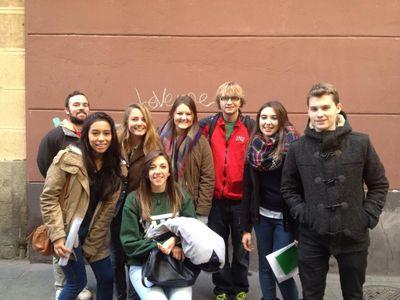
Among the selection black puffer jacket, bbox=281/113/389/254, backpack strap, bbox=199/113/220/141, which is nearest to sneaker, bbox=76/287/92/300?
backpack strap, bbox=199/113/220/141

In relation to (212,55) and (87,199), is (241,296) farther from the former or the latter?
(212,55)

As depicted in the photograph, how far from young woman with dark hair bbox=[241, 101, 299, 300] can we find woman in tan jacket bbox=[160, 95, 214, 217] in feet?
1.18

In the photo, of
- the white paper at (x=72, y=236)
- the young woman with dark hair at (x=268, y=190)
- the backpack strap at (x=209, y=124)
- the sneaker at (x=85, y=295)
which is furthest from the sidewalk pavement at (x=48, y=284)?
the backpack strap at (x=209, y=124)

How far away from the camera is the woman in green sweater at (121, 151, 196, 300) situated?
305cm

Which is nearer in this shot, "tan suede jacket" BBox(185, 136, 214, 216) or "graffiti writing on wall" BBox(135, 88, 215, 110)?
"tan suede jacket" BBox(185, 136, 214, 216)

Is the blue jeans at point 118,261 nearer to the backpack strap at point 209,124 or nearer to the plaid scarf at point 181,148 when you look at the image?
the plaid scarf at point 181,148

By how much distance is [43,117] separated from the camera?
4961 millimetres

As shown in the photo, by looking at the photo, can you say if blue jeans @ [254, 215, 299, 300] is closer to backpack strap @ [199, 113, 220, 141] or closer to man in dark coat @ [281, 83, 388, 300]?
man in dark coat @ [281, 83, 388, 300]

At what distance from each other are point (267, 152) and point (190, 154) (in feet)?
2.19

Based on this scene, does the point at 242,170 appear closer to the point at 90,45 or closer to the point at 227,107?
the point at 227,107

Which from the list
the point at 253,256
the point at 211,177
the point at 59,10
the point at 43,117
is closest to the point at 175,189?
the point at 211,177

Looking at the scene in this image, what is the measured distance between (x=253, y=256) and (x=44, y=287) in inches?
84.4

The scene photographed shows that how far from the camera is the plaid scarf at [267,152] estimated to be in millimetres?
3229

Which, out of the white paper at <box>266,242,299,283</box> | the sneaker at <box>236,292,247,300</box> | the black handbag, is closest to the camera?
the black handbag
